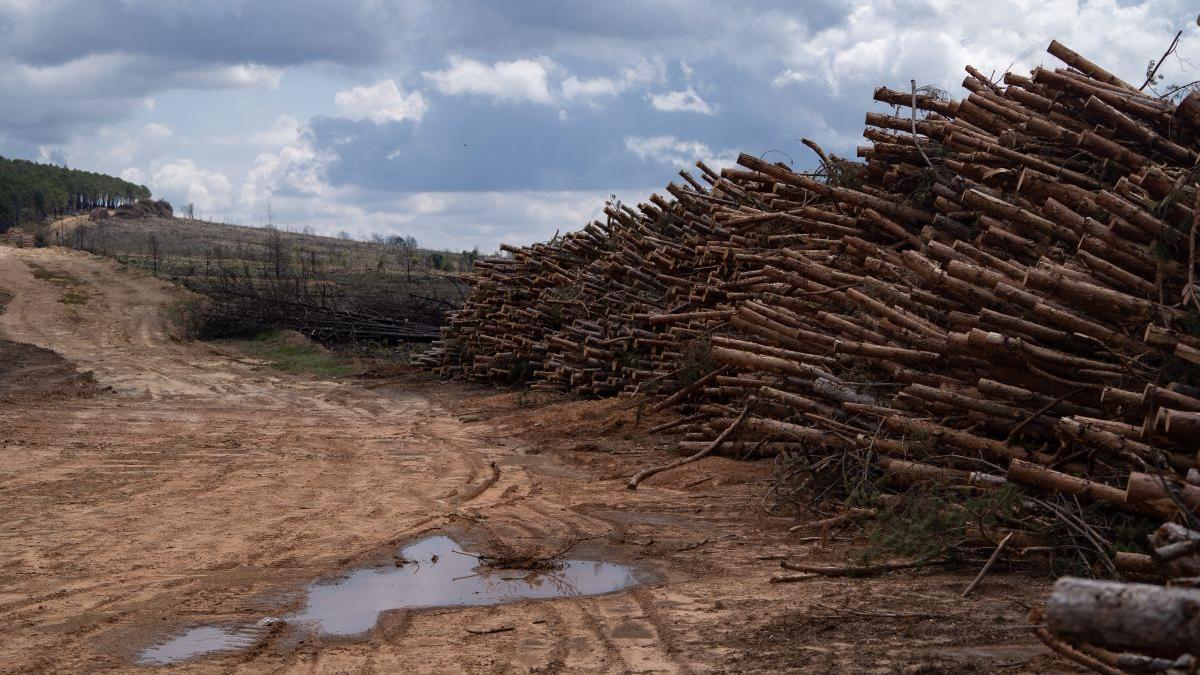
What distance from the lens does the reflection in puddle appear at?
544cm

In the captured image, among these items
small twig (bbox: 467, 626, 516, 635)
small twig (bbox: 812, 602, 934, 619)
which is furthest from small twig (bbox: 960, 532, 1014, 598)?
small twig (bbox: 467, 626, 516, 635)

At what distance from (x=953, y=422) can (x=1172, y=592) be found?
15.4ft

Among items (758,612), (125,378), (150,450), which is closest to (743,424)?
(758,612)

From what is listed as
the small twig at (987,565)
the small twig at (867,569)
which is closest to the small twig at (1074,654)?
the small twig at (987,565)

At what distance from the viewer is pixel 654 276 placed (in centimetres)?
1533

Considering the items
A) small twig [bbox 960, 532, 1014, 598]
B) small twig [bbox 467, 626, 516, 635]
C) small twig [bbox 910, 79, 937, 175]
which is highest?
small twig [bbox 910, 79, 937, 175]

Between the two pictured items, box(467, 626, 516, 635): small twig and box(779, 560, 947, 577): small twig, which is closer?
box(467, 626, 516, 635): small twig

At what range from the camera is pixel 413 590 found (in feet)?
21.1

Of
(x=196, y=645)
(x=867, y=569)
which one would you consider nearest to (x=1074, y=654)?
(x=867, y=569)

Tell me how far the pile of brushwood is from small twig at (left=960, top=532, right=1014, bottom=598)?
0.16m

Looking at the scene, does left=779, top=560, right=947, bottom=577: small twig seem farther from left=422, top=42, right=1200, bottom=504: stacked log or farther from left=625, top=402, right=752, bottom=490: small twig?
left=625, top=402, right=752, bottom=490: small twig

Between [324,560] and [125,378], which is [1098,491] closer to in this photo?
[324,560]

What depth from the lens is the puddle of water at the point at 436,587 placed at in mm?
5926

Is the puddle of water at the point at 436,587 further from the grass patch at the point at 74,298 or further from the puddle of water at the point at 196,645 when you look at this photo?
the grass patch at the point at 74,298
